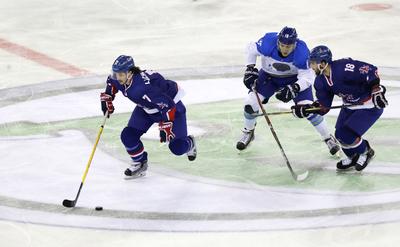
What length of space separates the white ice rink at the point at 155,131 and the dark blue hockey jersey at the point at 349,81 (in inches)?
27.0

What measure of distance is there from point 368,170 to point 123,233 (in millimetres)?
2363

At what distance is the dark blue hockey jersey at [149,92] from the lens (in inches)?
308

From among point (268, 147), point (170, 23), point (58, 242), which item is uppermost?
point (58, 242)

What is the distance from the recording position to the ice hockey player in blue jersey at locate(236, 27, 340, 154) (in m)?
8.33

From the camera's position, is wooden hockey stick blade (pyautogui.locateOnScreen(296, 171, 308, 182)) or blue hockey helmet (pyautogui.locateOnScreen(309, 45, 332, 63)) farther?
wooden hockey stick blade (pyautogui.locateOnScreen(296, 171, 308, 182))

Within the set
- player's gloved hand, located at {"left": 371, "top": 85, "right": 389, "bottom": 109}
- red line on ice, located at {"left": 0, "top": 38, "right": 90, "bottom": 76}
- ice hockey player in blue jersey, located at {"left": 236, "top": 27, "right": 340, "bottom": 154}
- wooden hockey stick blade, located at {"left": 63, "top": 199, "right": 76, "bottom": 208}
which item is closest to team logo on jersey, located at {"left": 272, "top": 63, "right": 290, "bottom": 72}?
ice hockey player in blue jersey, located at {"left": 236, "top": 27, "right": 340, "bottom": 154}

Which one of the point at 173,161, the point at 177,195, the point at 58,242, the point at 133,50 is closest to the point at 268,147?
the point at 173,161

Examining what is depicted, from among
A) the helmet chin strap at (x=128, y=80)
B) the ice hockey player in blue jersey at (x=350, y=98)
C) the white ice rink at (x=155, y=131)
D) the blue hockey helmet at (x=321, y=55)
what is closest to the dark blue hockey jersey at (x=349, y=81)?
the ice hockey player in blue jersey at (x=350, y=98)

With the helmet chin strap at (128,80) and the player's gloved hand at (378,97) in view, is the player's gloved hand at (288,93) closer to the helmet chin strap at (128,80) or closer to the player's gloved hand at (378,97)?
the player's gloved hand at (378,97)

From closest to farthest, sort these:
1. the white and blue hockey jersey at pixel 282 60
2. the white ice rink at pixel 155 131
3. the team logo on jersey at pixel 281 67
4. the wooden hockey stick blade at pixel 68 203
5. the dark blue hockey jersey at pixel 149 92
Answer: the white ice rink at pixel 155 131 → the wooden hockey stick blade at pixel 68 203 → the dark blue hockey jersey at pixel 149 92 → the white and blue hockey jersey at pixel 282 60 → the team logo on jersey at pixel 281 67

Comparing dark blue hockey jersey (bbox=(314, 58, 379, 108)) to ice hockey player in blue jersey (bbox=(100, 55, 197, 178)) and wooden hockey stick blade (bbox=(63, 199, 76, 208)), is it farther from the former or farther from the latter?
wooden hockey stick blade (bbox=(63, 199, 76, 208))

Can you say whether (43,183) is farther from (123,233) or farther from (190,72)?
(190,72)

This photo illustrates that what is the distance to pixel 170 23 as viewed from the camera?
1430 centimetres

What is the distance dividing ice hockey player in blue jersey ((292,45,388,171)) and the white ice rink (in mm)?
260
